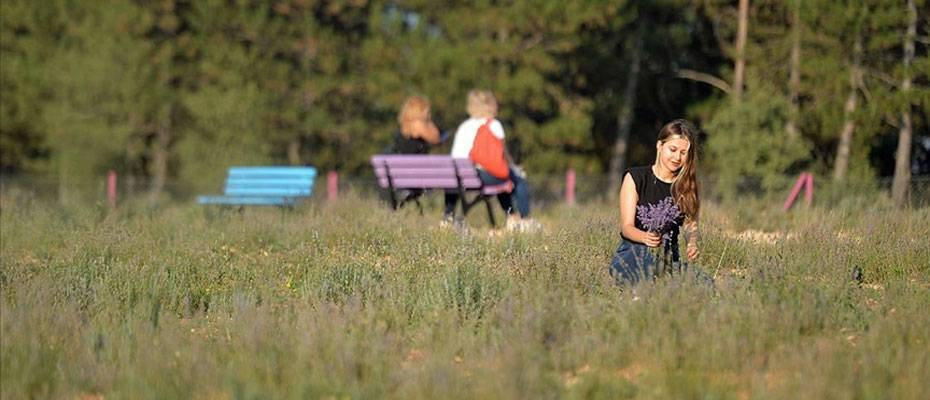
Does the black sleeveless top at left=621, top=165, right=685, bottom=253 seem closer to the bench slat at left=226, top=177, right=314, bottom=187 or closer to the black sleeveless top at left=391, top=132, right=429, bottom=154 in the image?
the black sleeveless top at left=391, top=132, right=429, bottom=154

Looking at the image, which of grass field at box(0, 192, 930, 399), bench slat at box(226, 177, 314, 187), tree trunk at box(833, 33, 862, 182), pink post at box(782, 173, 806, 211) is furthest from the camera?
tree trunk at box(833, 33, 862, 182)

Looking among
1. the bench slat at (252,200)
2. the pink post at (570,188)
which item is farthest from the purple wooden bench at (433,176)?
the pink post at (570,188)

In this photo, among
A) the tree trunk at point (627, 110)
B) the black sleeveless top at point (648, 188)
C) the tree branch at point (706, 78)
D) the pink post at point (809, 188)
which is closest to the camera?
the black sleeveless top at point (648, 188)

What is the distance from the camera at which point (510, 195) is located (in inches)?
575

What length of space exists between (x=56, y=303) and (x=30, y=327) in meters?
0.72

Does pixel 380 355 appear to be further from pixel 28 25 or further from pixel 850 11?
pixel 28 25

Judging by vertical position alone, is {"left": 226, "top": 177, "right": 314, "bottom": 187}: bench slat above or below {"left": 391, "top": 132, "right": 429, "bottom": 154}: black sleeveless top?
below

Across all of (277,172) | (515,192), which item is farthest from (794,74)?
(515,192)

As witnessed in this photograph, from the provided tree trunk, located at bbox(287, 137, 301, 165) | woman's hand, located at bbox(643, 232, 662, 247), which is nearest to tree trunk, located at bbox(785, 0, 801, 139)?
tree trunk, located at bbox(287, 137, 301, 165)

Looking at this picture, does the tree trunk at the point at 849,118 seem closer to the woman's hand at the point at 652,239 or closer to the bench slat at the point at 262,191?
the bench slat at the point at 262,191

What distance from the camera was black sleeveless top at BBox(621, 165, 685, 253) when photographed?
8.27 metres

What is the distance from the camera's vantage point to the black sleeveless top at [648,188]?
8266 mm

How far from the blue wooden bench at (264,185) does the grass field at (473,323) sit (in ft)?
25.7

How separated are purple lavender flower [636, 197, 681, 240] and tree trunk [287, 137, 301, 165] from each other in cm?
2833
